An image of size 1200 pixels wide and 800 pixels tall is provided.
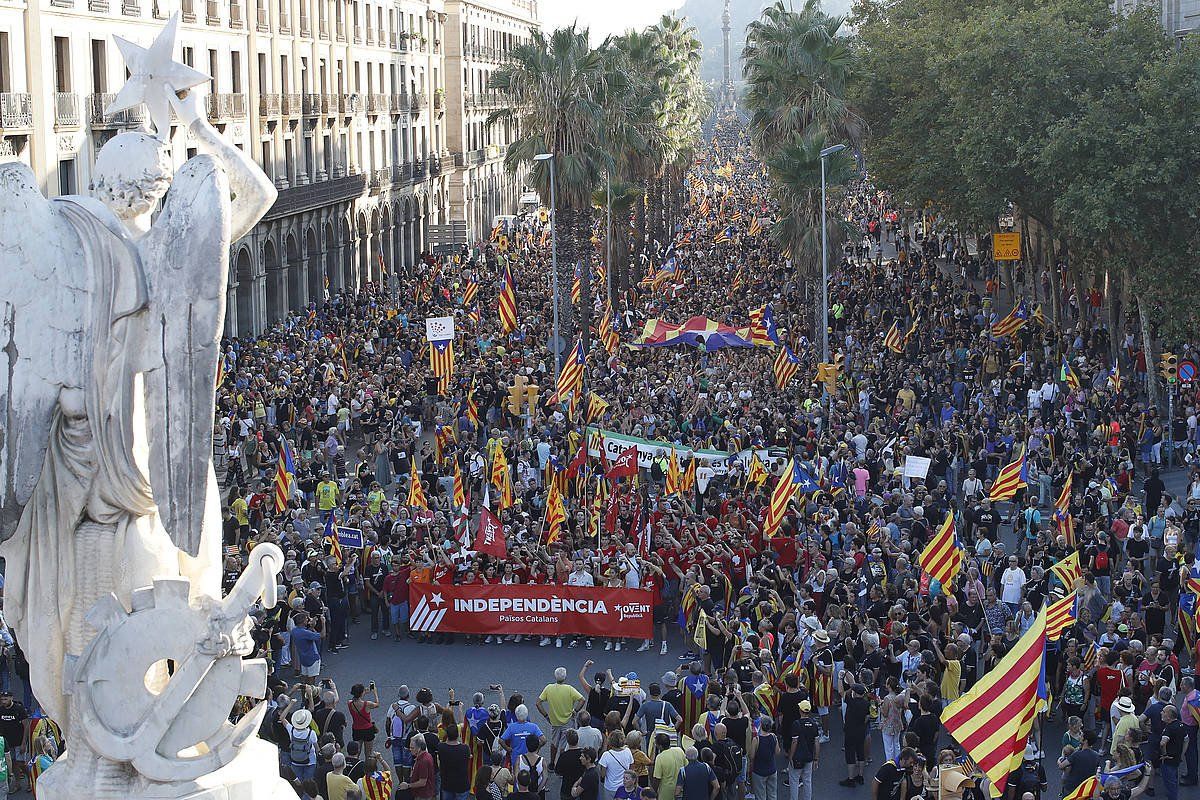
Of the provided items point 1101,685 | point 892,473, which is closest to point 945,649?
point 1101,685

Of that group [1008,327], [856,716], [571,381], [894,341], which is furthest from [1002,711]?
[1008,327]

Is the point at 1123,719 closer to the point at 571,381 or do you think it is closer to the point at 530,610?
the point at 530,610

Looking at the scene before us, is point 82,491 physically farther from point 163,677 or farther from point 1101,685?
point 1101,685

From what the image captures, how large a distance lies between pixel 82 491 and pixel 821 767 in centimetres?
1123

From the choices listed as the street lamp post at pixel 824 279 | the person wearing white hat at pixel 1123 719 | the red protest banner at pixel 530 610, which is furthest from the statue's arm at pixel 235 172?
the street lamp post at pixel 824 279

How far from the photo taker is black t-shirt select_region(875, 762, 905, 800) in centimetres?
1364

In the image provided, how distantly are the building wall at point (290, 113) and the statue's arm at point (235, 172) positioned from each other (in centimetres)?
2155

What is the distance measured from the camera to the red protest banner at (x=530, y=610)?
19.9 m

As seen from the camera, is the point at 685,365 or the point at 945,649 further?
the point at 685,365

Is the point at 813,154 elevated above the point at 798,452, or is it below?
above

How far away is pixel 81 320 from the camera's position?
637 centimetres

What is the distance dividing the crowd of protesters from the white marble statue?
645cm

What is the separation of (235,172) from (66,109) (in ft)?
109

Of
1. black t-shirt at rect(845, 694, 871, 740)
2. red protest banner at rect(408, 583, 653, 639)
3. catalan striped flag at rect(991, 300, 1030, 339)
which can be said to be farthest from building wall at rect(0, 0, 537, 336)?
catalan striped flag at rect(991, 300, 1030, 339)
